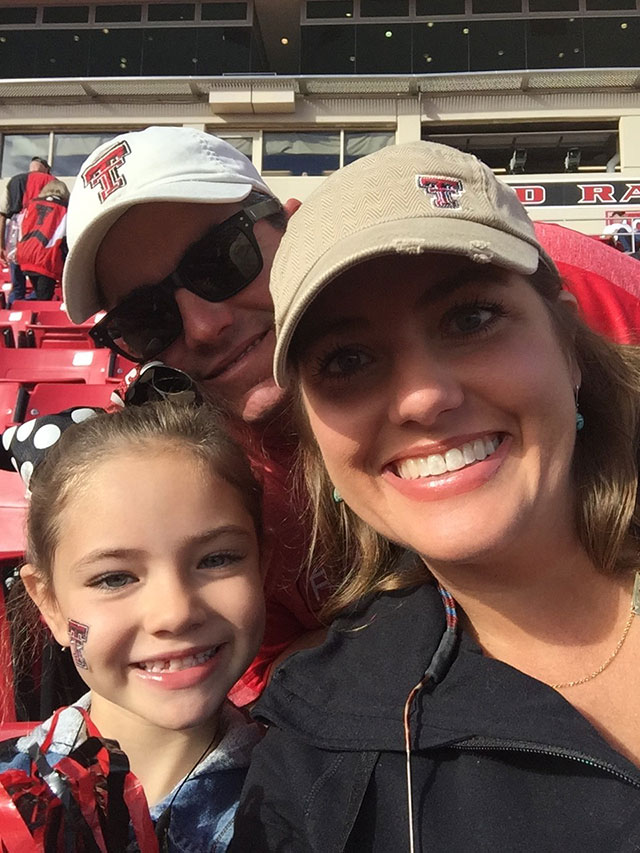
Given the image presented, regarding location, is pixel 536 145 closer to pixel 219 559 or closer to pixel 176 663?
pixel 219 559

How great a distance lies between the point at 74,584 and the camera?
1378 millimetres

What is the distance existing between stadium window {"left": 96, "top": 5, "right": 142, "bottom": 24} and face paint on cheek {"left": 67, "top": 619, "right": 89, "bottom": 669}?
17147mm

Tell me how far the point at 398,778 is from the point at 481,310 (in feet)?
2.32

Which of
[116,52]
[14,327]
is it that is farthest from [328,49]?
[14,327]

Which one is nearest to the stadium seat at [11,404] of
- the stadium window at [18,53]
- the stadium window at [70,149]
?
the stadium window at [70,149]

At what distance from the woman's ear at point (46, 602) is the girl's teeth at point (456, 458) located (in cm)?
80

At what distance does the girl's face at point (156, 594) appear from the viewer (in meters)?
1.31

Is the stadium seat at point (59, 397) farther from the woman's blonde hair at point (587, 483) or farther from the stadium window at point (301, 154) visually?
the stadium window at point (301, 154)

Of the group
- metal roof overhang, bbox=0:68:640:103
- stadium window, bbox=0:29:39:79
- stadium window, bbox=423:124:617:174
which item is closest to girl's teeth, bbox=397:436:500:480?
metal roof overhang, bbox=0:68:640:103

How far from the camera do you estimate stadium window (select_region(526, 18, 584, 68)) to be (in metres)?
15.1

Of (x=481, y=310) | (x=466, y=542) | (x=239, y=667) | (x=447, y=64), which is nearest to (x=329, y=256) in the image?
(x=481, y=310)

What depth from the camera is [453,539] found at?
1.06 m

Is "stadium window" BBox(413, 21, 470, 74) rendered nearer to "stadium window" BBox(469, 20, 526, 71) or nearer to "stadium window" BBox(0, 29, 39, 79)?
"stadium window" BBox(469, 20, 526, 71)

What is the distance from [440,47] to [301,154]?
4053mm
